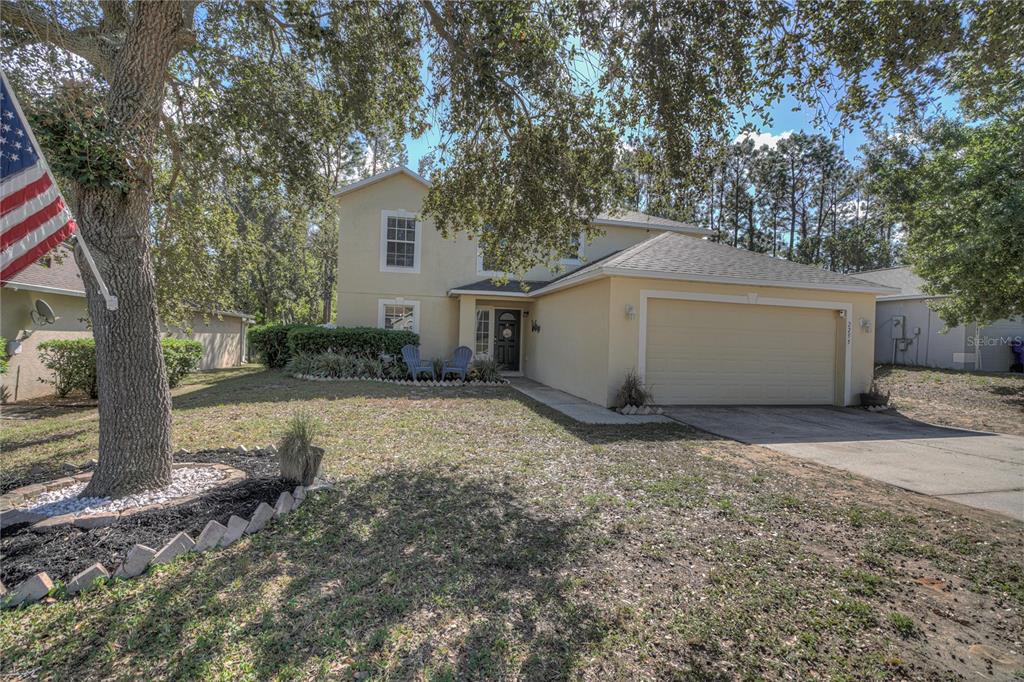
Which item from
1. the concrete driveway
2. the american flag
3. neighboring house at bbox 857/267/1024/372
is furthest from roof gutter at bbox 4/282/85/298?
neighboring house at bbox 857/267/1024/372

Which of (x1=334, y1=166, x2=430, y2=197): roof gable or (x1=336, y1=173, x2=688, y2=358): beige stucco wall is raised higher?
(x1=334, y1=166, x2=430, y2=197): roof gable

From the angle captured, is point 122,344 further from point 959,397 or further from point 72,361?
point 959,397

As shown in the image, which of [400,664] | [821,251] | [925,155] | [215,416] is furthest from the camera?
[821,251]

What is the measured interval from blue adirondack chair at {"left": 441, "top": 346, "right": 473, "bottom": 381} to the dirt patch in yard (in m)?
10.1

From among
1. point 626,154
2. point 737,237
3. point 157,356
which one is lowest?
point 157,356

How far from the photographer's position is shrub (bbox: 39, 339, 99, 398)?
32.2 feet

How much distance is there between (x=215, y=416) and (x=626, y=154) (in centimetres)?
779

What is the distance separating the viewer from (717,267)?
10.1 m

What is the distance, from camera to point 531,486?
4.80 metres

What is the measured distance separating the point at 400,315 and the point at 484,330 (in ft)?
8.87

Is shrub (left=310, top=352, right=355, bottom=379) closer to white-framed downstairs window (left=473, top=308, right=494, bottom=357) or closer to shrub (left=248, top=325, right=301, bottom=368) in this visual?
shrub (left=248, top=325, right=301, bottom=368)

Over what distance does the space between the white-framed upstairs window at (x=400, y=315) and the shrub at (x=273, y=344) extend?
10.9 ft

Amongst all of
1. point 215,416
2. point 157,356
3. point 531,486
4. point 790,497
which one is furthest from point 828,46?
point 215,416

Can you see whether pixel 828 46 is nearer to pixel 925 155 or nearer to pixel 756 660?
pixel 756 660
